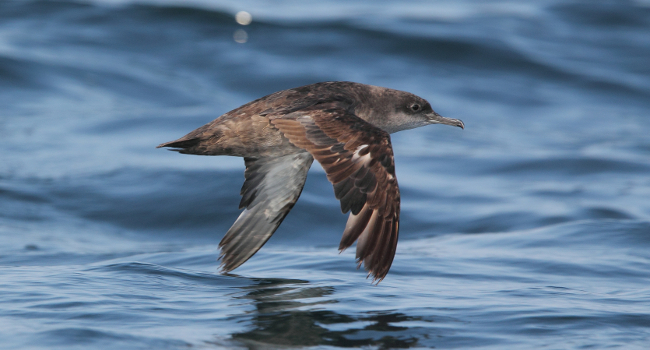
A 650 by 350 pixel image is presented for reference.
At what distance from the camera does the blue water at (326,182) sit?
589 cm

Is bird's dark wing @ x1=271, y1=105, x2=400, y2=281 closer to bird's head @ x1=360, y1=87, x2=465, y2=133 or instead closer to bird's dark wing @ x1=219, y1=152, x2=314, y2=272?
bird's dark wing @ x1=219, y1=152, x2=314, y2=272

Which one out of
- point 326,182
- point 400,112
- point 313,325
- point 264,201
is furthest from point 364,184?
point 326,182

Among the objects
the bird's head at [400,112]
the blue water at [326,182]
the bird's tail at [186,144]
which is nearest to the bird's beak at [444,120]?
the bird's head at [400,112]

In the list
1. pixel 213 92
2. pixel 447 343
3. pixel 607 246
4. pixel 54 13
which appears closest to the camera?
pixel 447 343

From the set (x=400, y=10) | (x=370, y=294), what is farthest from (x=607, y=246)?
(x=400, y=10)

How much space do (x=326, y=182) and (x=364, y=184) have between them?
6.42 meters

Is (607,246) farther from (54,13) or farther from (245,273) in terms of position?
(54,13)

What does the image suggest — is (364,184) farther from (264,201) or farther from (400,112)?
(400,112)

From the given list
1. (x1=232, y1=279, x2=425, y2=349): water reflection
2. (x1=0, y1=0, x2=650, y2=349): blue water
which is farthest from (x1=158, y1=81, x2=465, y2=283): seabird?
(x1=0, y1=0, x2=650, y2=349): blue water

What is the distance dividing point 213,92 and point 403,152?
4312mm

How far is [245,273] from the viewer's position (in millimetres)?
7434

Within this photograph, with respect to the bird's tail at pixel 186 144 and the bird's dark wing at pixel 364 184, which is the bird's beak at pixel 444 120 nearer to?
the bird's dark wing at pixel 364 184

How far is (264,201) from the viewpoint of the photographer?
721 centimetres

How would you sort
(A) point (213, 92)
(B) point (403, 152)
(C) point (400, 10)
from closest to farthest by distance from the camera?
(B) point (403, 152)
(A) point (213, 92)
(C) point (400, 10)
